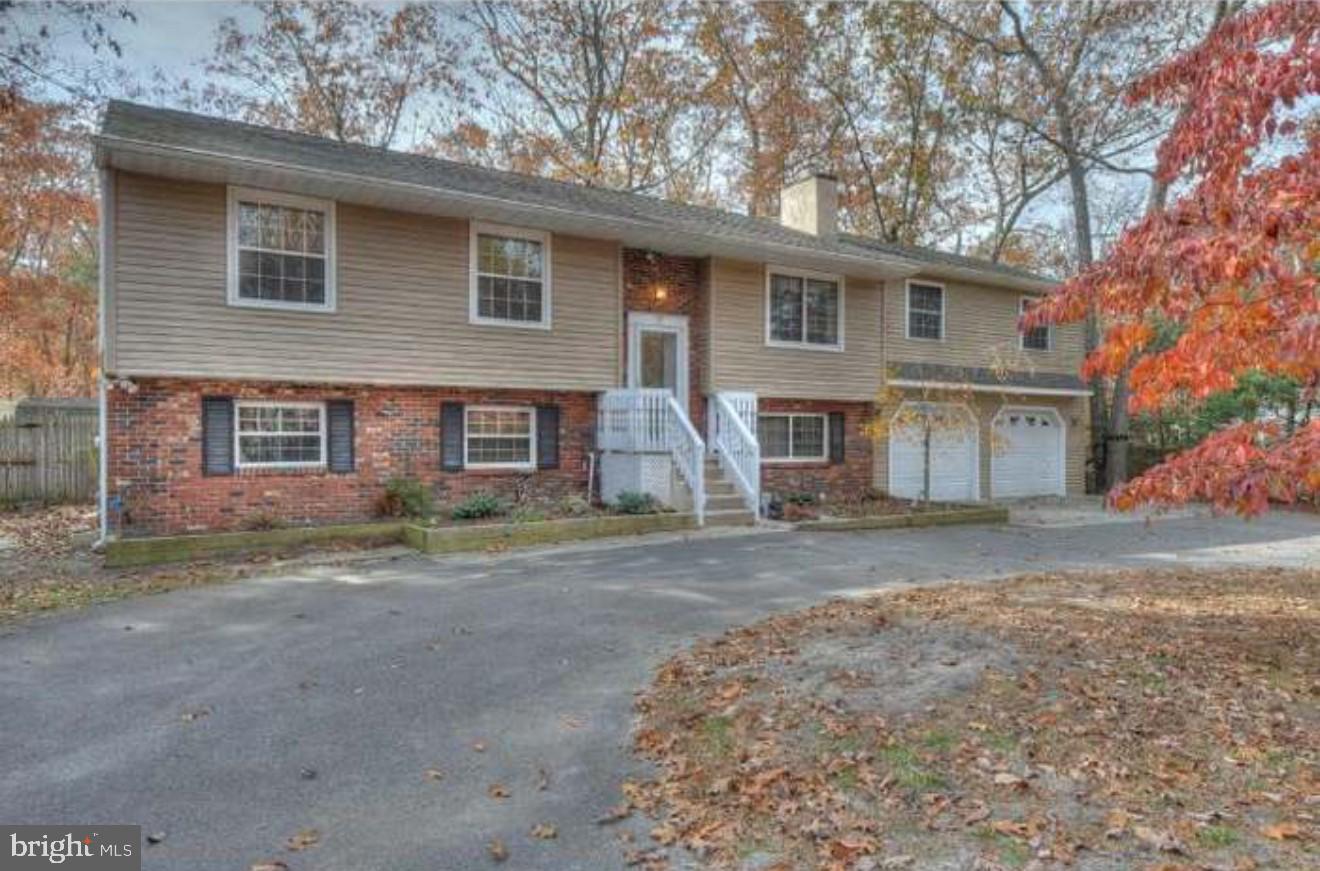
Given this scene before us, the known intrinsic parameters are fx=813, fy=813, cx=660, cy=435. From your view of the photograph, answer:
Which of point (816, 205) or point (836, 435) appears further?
point (816, 205)

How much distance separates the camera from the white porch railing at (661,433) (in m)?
12.5

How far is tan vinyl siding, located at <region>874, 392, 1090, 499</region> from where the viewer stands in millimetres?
16875

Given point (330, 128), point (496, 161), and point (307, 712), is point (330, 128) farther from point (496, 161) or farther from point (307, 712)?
point (307, 712)

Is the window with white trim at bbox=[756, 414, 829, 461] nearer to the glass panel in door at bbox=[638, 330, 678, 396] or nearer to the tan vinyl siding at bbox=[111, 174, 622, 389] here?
the glass panel in door at bbox=[638, 330, 678, 396]

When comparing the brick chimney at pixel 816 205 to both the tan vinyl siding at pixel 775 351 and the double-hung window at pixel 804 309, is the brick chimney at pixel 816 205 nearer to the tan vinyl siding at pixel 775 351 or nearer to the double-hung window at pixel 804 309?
the tan vinyl siding at pixel 775 351

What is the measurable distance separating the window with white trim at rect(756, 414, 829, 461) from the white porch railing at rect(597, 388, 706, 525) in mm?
2779

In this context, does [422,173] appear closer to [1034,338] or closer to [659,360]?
[659,360]

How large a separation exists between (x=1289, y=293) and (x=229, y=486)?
11154 mm

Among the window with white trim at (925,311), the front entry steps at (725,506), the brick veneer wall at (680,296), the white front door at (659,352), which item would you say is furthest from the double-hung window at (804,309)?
the front entry steps at (725,506)

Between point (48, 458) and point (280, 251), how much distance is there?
6.87m

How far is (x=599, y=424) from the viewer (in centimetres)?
1370

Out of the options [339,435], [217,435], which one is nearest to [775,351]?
[339,435]

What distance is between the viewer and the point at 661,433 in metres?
12.9

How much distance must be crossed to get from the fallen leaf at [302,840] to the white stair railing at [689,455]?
927 centimetres
